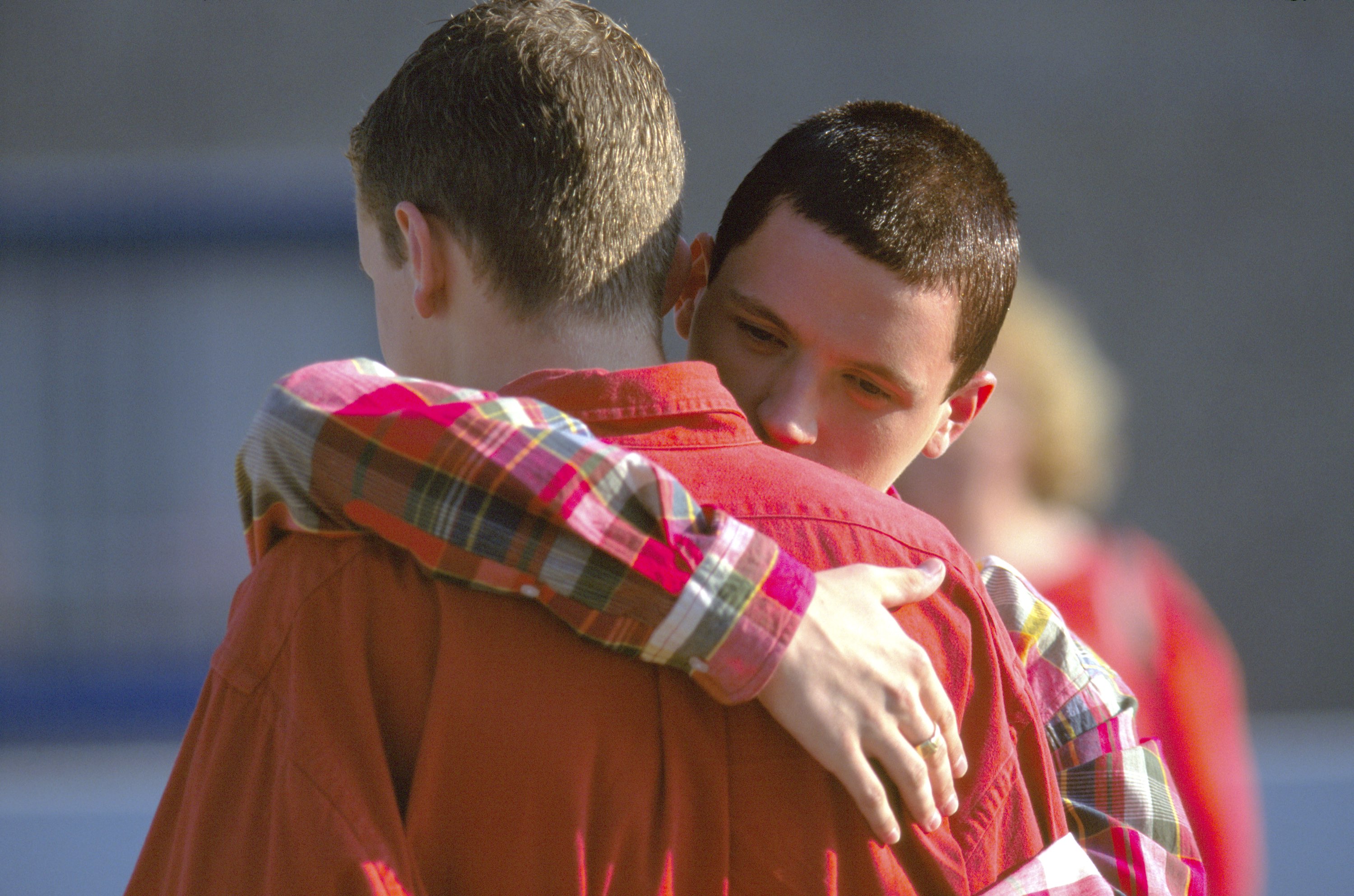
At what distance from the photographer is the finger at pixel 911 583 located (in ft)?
3.51

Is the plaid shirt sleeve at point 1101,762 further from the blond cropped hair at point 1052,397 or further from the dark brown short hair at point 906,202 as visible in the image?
the blond cropped hair at point 1052,397

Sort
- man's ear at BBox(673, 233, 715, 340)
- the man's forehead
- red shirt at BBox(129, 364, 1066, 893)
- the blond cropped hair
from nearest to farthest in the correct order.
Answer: red shirt at BBox(129, 364, 1066, 893)
the man's forehead
man's ear at BBox(673, 233, 715, 340)
the blond cropped hair

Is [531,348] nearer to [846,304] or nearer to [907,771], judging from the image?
[846,304]

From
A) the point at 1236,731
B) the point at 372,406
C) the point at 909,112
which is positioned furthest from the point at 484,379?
the point at 1236,731

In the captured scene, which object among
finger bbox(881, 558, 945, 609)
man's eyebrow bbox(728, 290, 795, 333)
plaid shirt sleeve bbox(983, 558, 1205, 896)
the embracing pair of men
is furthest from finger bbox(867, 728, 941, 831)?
man's eyebrow bbox(728, 290, 795, 333)

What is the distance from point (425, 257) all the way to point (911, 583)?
1.78 feet

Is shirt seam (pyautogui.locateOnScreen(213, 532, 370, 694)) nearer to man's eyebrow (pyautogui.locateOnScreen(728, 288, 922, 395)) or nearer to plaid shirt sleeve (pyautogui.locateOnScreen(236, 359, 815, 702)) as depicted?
plaid shirt sleeve (pyautogui.locateOnScreen(236, 359, 815, 702))

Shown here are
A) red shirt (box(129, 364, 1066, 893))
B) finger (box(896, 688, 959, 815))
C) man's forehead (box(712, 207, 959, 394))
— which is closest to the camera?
red shirt (box(129, 364, 1066, 893))

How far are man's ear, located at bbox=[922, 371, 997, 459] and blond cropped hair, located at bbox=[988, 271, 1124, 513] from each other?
125cm

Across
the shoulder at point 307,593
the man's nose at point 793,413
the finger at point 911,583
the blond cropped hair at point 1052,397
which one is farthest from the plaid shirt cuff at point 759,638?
the blond cropped hair at point 1052,397

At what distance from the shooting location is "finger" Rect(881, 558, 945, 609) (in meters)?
1.07

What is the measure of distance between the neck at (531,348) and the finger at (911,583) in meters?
0.31

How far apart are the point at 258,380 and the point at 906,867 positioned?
425cm

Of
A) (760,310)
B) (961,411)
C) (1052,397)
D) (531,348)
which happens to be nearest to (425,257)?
(531,348)
